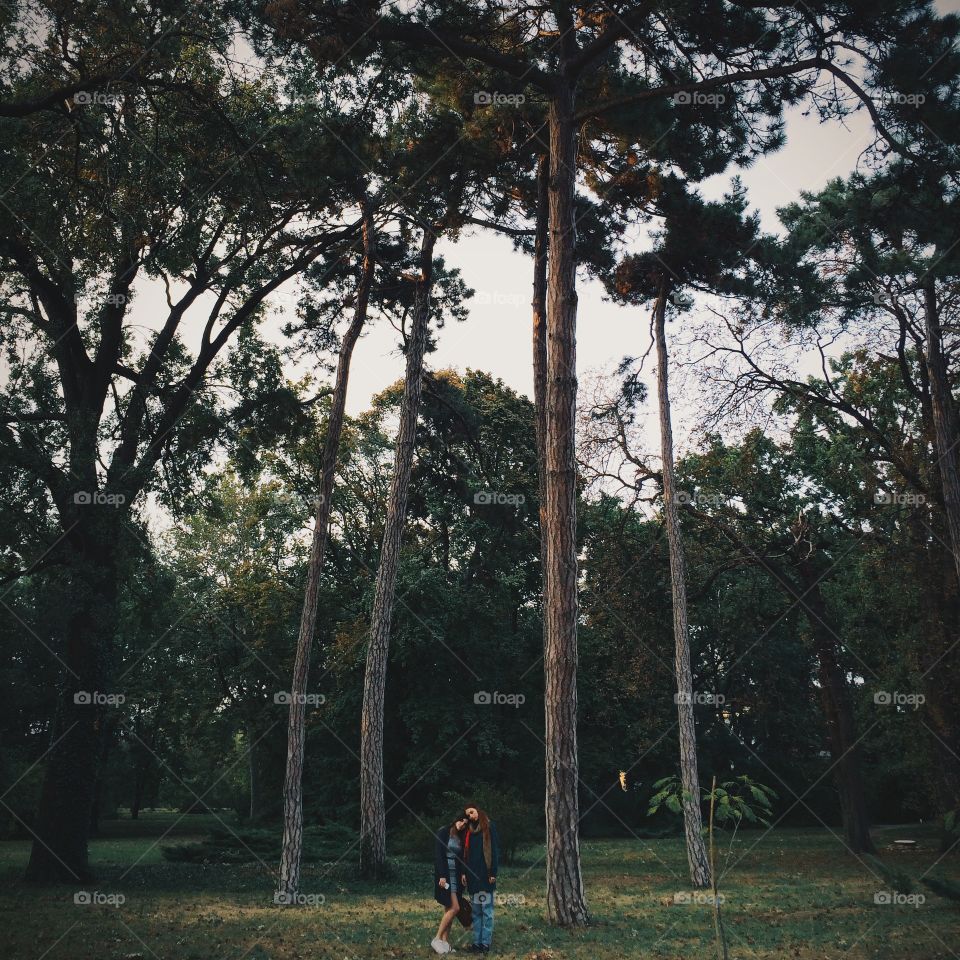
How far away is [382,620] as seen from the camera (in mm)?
17281

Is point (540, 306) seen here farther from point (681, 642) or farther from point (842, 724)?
point (842, 724)

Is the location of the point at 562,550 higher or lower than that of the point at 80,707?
higher

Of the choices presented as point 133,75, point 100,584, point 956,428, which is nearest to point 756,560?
point 956,428

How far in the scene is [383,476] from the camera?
31.4 m

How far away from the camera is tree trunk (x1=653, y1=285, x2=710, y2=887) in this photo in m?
16.1

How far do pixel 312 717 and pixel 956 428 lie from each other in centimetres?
1912

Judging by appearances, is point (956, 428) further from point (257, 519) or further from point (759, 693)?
point (257, 519)

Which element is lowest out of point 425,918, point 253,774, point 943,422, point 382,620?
point 253,774

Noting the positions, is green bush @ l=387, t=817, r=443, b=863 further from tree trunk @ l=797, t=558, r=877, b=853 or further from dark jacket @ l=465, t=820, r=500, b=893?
tree trunk @ l=797, t=558, r=877, b=853

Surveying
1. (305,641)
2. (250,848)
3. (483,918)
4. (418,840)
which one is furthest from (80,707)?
(483,918)

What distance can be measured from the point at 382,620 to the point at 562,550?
746 centimetres

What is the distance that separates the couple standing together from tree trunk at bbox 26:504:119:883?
8647 millimetres

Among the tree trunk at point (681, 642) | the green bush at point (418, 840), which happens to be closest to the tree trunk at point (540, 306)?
the tree trunk at point (681, 642)

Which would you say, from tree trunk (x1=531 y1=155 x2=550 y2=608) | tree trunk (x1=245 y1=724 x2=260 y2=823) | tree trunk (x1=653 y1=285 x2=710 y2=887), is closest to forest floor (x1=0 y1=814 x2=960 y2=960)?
tree trunk (x1=653 y1=285 x2=710 y2=887)
